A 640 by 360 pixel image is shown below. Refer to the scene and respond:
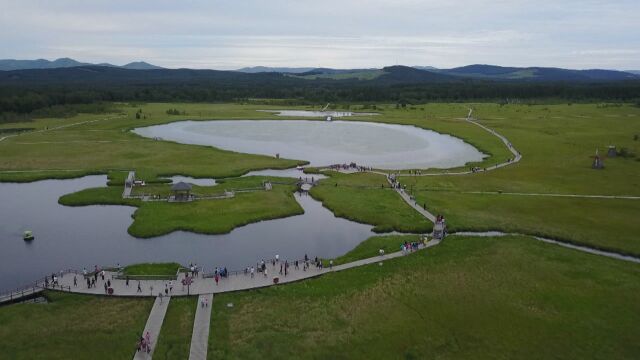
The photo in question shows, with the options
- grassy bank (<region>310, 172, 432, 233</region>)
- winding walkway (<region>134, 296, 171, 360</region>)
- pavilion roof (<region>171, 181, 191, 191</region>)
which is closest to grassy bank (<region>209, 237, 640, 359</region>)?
winding walkway (<region>134, 296, 171, 360</region>)

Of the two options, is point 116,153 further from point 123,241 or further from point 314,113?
point 314,113

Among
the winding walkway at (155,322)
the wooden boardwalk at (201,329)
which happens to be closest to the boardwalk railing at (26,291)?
the winding walkway at (155,322)

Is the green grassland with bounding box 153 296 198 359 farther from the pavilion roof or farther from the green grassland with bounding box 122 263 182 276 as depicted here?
the pavilion roof

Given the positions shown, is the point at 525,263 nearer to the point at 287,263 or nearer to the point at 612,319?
the point at 612,319

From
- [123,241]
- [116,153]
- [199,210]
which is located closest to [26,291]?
[123,241]

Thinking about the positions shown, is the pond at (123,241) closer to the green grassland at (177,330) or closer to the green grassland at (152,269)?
the green grassland at (152,269)
